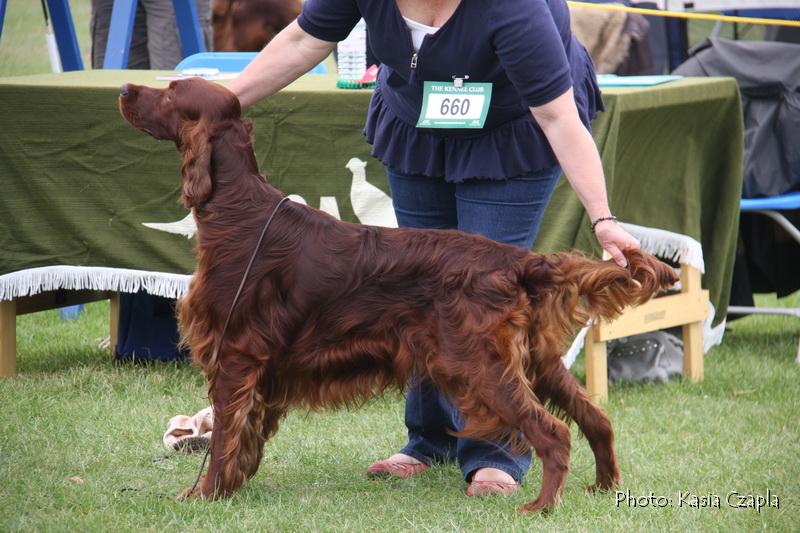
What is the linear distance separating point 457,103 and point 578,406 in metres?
0.85

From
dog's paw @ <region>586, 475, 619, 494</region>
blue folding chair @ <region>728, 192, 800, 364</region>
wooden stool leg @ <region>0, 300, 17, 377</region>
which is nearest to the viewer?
dog's paw @ <region>586, 475, 619, 494</region>

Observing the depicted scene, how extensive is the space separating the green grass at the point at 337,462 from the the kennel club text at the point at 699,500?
0.09ft

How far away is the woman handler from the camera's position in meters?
2.58

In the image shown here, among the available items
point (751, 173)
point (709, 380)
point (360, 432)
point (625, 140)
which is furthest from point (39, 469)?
point (751, 173)

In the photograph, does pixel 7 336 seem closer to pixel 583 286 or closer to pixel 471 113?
pixel 471 113

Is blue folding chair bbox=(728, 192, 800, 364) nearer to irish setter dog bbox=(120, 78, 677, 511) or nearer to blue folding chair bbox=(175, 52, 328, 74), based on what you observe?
blue folding chair bbox=(175, 52, 328, 74)

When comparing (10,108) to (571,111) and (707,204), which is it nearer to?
(571,111)

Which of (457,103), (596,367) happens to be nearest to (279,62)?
(457,103)

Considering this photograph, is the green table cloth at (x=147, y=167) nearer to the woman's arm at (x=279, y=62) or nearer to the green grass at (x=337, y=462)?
the green grass at (x=337, y=462)

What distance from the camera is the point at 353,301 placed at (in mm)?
2668

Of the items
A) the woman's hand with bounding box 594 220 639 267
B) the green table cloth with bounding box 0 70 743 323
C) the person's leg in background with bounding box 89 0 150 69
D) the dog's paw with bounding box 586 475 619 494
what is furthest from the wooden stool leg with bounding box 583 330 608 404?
the person's leg in background with bounding box 89 0 150 69

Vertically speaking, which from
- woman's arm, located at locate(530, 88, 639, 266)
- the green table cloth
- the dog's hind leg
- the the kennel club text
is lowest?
the the kennel club text

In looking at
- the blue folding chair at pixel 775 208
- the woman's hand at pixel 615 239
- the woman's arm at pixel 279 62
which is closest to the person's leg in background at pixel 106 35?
the blue folding chair at pixel 775 208

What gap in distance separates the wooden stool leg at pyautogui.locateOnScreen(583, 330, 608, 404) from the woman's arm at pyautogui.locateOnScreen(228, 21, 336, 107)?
1595 mm
